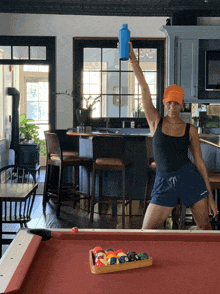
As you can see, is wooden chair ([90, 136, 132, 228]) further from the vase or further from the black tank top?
the black tank top

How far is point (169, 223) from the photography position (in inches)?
186

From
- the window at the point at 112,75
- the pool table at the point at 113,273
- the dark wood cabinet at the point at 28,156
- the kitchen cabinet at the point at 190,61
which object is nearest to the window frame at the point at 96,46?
the window at the point at 112,75

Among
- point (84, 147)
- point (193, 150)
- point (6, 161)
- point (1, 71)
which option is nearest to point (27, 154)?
point (6, 161)

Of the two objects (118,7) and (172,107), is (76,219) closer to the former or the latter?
(172,107)

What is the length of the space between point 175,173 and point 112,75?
199 inches

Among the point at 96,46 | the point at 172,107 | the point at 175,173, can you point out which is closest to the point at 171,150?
the point at 175,173

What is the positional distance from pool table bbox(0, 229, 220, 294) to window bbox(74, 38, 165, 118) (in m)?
5.69

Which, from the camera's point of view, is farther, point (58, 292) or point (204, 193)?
point (204, 193)

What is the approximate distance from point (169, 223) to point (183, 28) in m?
3.40

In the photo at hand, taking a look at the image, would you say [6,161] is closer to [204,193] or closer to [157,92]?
→ [157,92]

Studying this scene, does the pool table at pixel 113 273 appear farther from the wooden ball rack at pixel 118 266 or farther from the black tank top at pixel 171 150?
the black tank top at pixel 171 150

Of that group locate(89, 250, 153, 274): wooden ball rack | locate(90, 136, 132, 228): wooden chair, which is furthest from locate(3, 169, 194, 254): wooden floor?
locate(89, 250, 153, 274): wooden ball rack

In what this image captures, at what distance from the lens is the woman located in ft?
8.35

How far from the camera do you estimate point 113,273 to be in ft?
4.27
